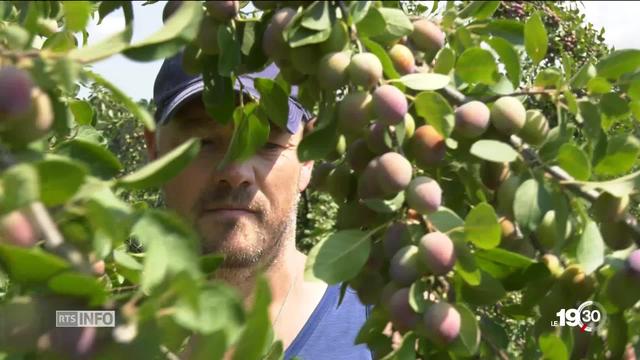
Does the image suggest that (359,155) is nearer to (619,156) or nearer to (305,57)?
(305,57)

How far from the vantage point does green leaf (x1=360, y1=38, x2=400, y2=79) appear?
934mm

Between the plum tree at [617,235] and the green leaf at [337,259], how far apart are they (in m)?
0.24

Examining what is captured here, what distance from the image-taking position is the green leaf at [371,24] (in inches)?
36.0

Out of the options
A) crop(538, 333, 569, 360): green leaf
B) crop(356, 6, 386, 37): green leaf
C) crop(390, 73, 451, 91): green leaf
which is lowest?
crop(538, 333, 569, 360): green leaf

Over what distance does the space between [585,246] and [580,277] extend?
5 cm

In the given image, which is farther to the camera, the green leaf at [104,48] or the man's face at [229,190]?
the man's face at [229,190]

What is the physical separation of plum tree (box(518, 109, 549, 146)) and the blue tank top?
1.21 meters

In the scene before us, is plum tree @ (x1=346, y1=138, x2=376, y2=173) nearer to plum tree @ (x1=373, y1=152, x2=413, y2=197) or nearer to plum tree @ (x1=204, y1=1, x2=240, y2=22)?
plum tree @ (x1=373, y1=152, x2=413, y2=197)

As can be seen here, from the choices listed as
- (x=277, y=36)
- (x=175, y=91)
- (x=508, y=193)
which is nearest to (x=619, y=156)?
(x=508, y=193)

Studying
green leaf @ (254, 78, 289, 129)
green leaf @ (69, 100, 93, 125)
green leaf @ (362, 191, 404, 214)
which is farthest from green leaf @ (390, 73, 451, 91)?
green leaf @ (69, 100, 93, 125)

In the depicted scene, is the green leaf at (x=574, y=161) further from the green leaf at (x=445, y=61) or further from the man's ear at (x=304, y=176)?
the man's ear at (x=304, y=176)

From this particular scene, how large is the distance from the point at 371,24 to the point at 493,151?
0.17m

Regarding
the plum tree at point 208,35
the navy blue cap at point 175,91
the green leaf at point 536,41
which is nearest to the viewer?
the plum tree at point 208,35

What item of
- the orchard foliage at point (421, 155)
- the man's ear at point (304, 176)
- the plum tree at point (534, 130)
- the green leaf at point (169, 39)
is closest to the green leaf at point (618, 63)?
A: the orchard foliage at point (421, 155)
